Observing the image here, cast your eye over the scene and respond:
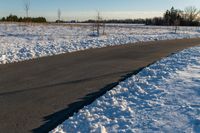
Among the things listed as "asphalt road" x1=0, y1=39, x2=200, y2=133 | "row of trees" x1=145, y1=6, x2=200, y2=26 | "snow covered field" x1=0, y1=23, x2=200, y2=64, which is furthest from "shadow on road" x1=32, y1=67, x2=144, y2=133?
"row of trees" x1=145, y1=6, x2=200, y2=26

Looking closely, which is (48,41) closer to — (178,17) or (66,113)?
(66,113)

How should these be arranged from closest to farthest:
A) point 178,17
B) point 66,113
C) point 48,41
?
point 66,113, point 48,41, point 178,17

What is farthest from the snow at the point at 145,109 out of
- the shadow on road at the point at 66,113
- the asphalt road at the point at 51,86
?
the asphalt road at the point at 51,86

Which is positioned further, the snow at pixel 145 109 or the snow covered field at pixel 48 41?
the snow covered field at pixel 48 41

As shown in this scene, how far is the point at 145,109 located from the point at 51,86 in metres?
3.23

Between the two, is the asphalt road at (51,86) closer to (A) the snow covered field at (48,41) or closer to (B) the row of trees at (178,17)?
(A) the snow covered field at (48,41)

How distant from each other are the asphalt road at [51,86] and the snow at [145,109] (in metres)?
0.41

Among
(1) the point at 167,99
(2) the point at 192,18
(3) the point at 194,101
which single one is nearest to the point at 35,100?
(1) the point at 167,99

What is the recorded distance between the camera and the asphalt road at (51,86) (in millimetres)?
6163

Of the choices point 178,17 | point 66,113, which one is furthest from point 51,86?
point 178,17

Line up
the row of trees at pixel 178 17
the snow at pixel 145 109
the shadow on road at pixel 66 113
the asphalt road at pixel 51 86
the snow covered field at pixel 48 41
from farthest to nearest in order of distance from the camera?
the row of trees at pixel 178 17, the snow covered field at pixel 48 41, the asphalt road at pixel 51 86, the shadow on road at pixel 66 113, the snow at pixel 145 109

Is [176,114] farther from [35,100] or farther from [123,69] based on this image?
[123,69]

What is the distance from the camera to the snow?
5.57m

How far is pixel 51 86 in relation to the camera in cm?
886
